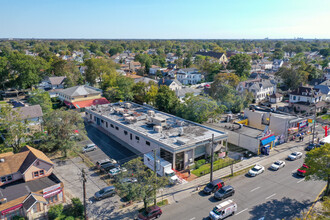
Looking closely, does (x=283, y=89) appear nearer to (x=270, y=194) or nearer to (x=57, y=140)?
(x=270, y=194)

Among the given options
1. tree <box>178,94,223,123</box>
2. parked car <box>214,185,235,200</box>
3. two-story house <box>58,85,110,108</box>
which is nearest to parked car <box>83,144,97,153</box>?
tree <box>178,94,223,123</box>

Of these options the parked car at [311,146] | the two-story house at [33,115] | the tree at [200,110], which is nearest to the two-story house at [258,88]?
the tree at [200,110]

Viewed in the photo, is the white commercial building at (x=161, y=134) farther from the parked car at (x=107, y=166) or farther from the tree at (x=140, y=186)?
the tree at (x=140, y=186)

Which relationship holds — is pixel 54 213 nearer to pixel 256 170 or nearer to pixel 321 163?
pixel 256 170

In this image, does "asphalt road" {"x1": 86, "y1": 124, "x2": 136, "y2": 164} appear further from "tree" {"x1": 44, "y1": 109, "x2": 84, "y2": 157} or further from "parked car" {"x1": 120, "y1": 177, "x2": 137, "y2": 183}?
"parked car" {"x1": 120, "y1": 177, "x2": 137, "y2": 183}

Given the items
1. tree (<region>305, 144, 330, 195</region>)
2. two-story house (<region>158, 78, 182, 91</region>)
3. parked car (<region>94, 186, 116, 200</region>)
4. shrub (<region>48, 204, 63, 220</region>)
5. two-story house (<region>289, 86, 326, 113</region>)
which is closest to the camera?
shrub (<region>48, 204, 63, 220</region>)
